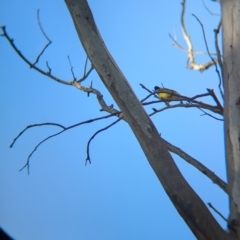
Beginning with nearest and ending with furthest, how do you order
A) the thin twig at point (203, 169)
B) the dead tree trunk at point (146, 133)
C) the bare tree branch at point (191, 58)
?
1. the dead tree trunk at point (146, 133)
2. the thin twig at point (203, 169)
3. the bare tree branch at point (191, 58)

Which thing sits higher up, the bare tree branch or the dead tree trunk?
the bare tree branch

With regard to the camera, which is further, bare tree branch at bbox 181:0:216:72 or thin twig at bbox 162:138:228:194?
bare tree branch at bbox 181:0:216:72

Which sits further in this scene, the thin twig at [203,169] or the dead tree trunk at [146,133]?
the thin twig at [203,169]

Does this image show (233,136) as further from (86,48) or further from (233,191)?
(86,48)

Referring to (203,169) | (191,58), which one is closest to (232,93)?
(203,169)

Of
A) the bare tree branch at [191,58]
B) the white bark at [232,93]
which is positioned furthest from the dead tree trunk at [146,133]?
the bare tree branch at [191,58]

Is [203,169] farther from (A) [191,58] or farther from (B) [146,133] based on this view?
(A) [191,58]

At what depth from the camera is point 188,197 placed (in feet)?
2.73

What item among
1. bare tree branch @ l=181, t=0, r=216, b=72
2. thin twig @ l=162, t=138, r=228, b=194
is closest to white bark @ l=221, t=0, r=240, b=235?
thin twig @ l=162, t=138, r=228, b=194

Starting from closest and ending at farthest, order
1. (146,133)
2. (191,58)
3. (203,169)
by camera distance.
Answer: (146,133) < (203,169) < (191,58)

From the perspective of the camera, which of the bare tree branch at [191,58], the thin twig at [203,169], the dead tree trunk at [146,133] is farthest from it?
the bare tree branch at [191,58]

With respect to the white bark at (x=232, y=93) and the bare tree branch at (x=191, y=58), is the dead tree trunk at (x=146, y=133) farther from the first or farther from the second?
the bare tree branch at (x=191, y=58)

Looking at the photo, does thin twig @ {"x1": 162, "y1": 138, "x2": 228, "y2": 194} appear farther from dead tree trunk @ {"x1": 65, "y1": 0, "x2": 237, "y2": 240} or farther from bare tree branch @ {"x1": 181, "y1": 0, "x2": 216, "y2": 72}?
bare tree branch @ {"x1": 181, "y1": 0, "x2": 216, "y2": 72}

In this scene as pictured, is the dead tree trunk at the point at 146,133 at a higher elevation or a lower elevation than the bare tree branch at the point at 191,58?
lower
